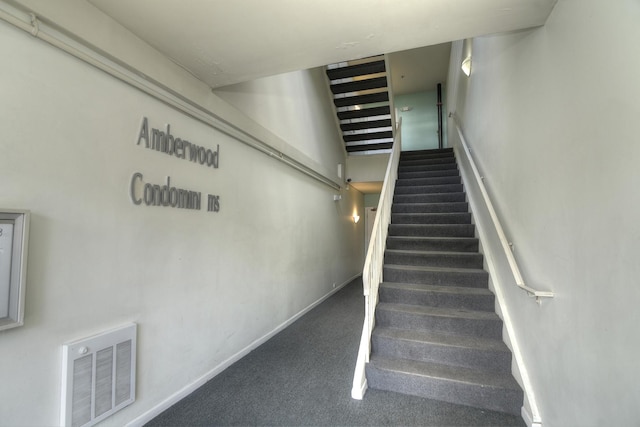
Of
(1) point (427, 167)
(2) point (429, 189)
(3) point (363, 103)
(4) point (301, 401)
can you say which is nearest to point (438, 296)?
(4) point (301, 401)

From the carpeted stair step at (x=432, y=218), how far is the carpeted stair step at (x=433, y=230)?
0.27 m

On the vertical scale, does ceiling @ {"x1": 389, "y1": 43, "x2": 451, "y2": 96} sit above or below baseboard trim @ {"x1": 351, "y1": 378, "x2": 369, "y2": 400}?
above

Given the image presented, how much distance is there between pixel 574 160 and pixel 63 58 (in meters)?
2.99

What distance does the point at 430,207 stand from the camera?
15.1 ft

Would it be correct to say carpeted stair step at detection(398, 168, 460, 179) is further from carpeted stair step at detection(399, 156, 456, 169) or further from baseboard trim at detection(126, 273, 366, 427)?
baseboard trim at detection(126, 273, 366, 427)

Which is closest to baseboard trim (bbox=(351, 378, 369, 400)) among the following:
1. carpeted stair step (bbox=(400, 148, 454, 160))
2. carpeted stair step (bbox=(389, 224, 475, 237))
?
carpeted stair step (bbox=(389, 224, 475, 237))

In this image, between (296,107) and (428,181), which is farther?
(428,181)

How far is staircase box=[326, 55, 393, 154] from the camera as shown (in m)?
5.56

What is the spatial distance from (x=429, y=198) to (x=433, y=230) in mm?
942

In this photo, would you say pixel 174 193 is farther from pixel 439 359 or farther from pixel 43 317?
pixel 439 359

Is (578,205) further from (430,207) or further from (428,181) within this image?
(428,181)

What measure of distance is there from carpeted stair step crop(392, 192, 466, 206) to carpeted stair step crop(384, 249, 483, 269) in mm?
1381

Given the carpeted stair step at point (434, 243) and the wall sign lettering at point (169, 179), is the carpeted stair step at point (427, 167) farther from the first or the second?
the wall sign lettering at point (169, 179)

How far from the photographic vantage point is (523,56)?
2.23 meters
